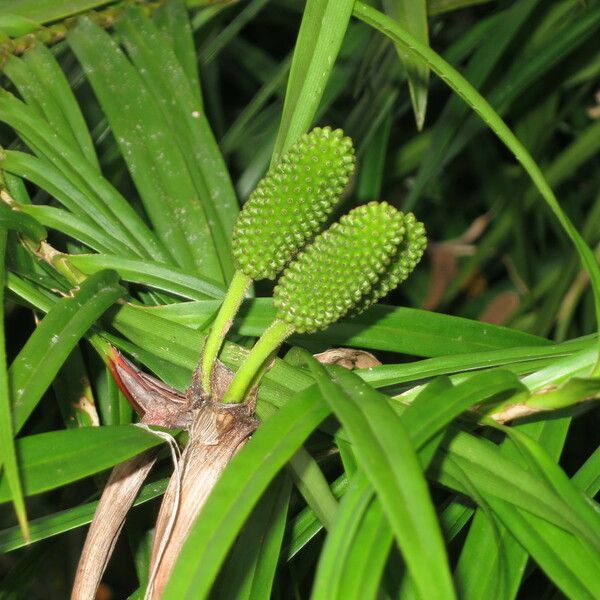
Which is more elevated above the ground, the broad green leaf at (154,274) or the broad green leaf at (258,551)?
the broad green leaf at (154,274)

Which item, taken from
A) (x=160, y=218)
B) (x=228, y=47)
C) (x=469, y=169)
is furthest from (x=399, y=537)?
(x=469, y=169)

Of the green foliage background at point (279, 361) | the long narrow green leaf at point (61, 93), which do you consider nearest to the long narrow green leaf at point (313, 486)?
the green foliage background at point (279, 361)

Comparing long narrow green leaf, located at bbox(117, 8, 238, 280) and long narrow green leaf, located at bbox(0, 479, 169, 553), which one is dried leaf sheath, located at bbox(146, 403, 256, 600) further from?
long narrow green leaf, located at bbox(117, 8, 238, 280)

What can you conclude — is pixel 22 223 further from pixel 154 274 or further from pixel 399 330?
pixel 399 330

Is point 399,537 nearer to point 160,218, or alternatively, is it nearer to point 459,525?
point 459,525

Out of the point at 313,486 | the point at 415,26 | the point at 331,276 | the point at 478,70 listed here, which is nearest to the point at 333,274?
the point at 331,276

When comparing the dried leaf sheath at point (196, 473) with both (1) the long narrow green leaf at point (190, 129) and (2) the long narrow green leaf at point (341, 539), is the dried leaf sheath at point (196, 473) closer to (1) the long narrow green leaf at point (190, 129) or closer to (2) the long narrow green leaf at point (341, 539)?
(2) the long narrow green leaf at point (341, 539)

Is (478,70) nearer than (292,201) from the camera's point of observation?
No
